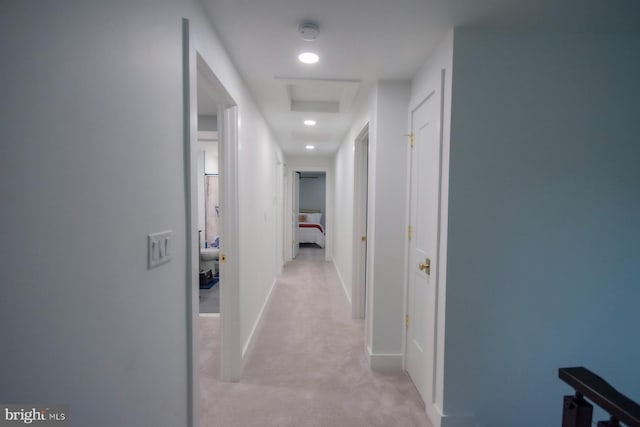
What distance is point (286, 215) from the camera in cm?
633

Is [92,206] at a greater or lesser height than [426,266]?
greater

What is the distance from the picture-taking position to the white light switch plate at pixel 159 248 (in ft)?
3.31

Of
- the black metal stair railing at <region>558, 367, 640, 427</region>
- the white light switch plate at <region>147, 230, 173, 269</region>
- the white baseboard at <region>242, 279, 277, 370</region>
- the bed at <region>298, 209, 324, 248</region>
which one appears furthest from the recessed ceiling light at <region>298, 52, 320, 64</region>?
the bed at <region>298, 209, 324, 248</region>

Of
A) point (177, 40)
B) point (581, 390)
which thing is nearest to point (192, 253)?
point (177, 40)

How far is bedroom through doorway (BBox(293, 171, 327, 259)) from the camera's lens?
309 inches

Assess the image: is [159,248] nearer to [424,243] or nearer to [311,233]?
[424,243]

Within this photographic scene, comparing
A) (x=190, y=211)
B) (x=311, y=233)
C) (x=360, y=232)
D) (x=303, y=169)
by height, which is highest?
(x=303, y=169)

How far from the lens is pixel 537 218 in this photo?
5.58 ft

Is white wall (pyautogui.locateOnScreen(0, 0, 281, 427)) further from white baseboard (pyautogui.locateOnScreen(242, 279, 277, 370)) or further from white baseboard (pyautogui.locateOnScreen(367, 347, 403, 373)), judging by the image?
white baseboard (pyautogui.locateOnScreen(367, 347, 403, 373))

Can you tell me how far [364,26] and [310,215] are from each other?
7.50 meters

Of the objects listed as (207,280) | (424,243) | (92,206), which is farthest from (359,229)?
(92,206)

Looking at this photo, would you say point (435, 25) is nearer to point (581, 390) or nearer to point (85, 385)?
point (581, 390)

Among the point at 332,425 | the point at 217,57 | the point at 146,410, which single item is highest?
the point at 217,57

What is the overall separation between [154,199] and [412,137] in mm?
1817
